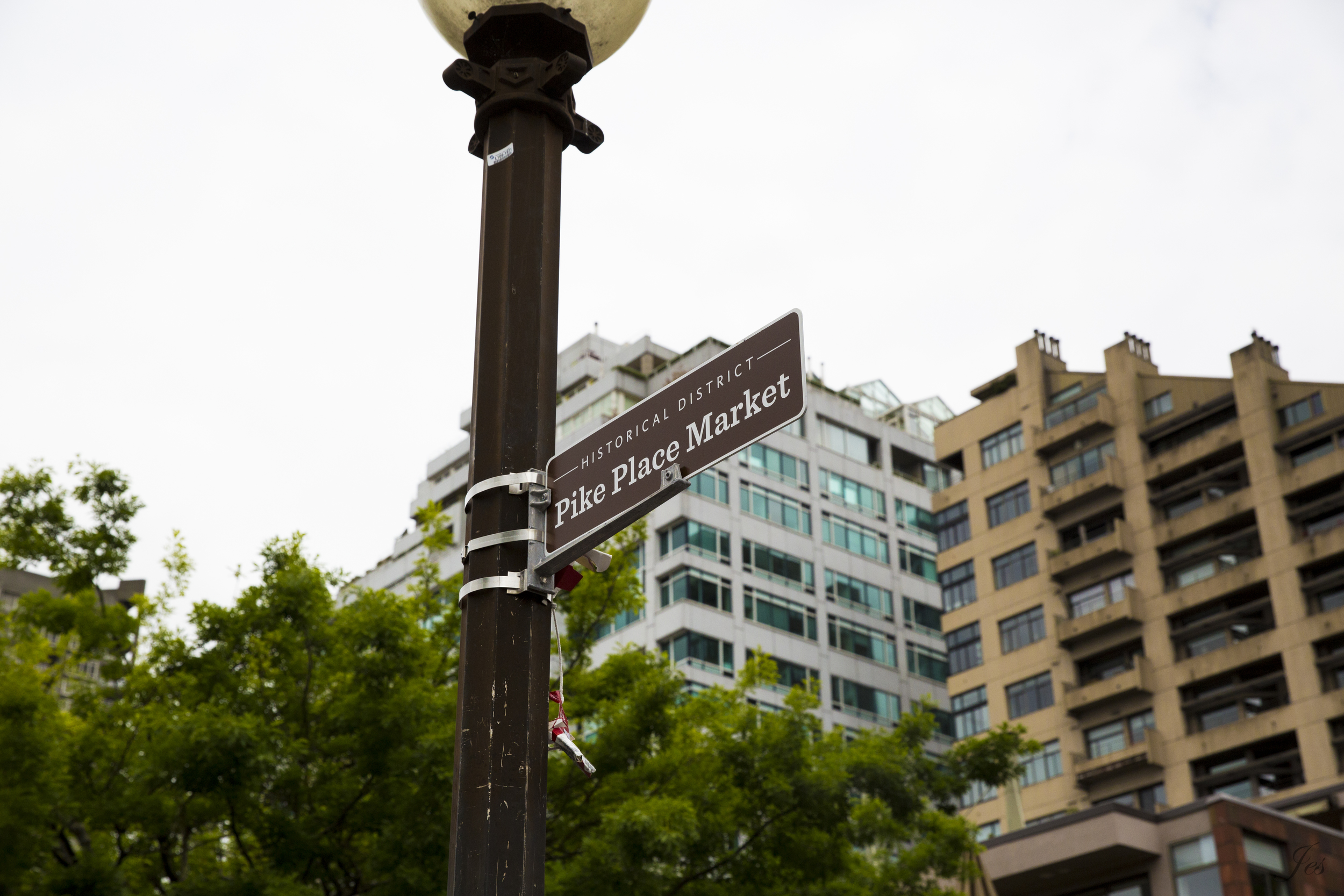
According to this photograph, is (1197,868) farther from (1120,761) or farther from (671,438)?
(671,438)

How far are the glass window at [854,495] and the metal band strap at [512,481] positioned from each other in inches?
2947

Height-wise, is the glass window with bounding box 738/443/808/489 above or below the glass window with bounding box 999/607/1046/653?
above

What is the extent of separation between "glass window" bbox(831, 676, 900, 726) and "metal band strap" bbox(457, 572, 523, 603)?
69.8 meters

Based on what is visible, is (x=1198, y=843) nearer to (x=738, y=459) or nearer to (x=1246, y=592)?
(x=1246, y=592)

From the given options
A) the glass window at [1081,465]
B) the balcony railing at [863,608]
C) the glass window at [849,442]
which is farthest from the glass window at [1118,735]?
the glass window at [849,442]

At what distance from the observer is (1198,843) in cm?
3800

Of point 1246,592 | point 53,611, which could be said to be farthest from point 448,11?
point 1246,592

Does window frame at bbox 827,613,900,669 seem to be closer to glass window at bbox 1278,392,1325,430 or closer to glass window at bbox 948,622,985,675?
glass window at bbox 948,622,985,675

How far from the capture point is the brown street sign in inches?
173

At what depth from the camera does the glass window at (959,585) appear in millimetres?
75250

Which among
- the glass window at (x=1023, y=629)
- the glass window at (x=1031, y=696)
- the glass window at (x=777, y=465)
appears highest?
the glass window at (x=777, y=465)

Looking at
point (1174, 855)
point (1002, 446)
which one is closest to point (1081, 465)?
point (1002, 446)

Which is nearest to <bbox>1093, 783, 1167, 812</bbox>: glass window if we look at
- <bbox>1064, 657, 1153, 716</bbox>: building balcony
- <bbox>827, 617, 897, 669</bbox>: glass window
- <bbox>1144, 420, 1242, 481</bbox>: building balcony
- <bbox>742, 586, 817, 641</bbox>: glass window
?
<bbox>1064, 657, 1153, 716</bbox>: building balcony

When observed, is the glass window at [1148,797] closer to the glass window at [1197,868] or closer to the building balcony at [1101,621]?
the building balcony at [1101,621]
